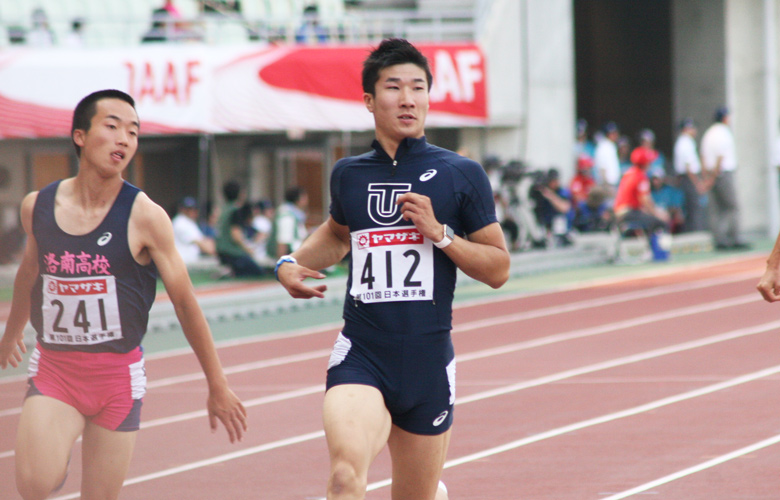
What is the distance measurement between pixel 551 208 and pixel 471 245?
614 inches

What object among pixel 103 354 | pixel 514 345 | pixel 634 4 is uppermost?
pixel 634 4

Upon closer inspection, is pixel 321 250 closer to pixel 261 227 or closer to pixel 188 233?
pixel 188 233

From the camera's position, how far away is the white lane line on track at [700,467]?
5.76 m

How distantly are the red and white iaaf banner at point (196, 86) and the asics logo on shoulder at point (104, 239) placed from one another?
Answer: 14.1m

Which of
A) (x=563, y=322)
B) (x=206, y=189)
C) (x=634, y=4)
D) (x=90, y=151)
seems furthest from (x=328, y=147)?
(x=90, y=151)

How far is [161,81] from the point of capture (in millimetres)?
18578

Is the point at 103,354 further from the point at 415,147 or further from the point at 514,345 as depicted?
the point at 514,345

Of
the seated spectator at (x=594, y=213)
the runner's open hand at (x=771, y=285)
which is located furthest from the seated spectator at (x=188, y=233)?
the runner's open hand at (x=771, y=285)

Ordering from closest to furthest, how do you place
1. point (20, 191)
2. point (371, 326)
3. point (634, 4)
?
1. point (371, 326)
2. point (20, 191)
3. point (634, 4)

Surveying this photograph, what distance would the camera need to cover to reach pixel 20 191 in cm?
1978

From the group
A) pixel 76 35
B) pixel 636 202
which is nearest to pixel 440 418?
pixel 636 202

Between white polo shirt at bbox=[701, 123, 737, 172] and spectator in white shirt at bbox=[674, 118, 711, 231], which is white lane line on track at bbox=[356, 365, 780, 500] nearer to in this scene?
white polo shirt at bbox=[701, 123, 737, 172]

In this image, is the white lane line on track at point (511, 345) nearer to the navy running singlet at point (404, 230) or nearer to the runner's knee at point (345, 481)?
the navy running singlet at point (404, 230)

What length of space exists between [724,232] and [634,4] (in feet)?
43.9
